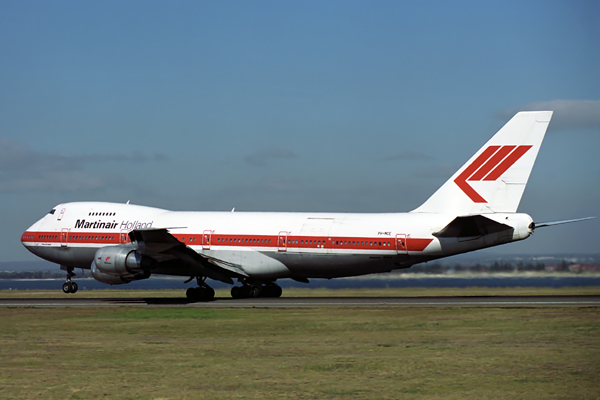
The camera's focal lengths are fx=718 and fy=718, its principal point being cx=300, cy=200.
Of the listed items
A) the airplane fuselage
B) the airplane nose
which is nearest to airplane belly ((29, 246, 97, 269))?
the airplane fuselage

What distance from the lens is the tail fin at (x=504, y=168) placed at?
36.7 meters

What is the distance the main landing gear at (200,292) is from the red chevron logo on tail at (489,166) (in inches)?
589

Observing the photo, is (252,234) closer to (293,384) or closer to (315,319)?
(315,319)

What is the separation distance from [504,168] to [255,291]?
15328mm

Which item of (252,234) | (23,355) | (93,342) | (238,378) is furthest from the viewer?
(252,234)

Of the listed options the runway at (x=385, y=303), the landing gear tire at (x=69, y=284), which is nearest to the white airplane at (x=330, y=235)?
the runway at (x=385, y=303)

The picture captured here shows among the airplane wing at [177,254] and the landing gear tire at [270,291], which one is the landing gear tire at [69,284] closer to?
the airplane wing at [177,254]

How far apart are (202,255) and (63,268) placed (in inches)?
421

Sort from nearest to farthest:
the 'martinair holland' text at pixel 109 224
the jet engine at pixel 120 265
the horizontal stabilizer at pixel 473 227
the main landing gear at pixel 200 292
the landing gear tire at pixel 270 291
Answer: the horizontal stabilizer at pixel 473 227 < the jet engine at pixel 120 265 < the main landing gear at pixel 200 292 < the landing gear tire at pixel 270 291 < the 'martinair holland' text at pixel 109 224

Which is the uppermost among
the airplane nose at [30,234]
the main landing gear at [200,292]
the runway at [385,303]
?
the airplane nose at [30,234]

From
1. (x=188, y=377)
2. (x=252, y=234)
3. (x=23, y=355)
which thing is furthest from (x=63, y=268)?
(x=188, y=377)

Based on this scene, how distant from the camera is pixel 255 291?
41.1 m

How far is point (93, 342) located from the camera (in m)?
21.0

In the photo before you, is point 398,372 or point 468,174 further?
point 468,174
